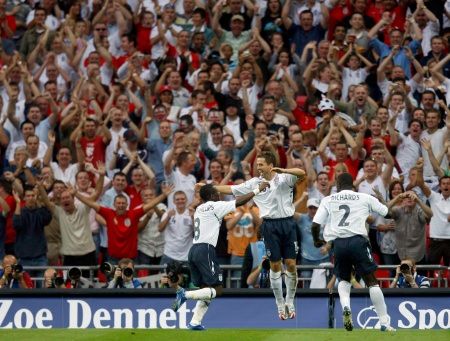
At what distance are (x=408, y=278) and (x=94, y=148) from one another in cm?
722

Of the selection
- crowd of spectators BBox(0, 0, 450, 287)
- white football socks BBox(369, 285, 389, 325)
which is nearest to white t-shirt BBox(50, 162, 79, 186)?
crowd of spectators BBox(0, 0, 450, 287)

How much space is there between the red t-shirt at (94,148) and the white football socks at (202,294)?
7.39 meters

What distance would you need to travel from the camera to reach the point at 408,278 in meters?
22.6

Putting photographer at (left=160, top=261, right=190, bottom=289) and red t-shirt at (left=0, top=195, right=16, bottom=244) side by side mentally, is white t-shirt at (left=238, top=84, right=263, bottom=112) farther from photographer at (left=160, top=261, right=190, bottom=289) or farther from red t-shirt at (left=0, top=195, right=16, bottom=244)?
photographer at (left=160, top=261, right=190, bottom=289)

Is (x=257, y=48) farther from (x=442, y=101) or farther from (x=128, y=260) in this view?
(x=128, y=260)

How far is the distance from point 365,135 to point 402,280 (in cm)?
396

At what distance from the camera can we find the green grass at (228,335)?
19078 millimetres

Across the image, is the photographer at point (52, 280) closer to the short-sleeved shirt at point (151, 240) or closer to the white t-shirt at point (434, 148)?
the short-sleeved shirt at point (151, 240)

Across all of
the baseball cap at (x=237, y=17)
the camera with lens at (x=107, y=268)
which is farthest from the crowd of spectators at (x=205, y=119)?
the camera with lens at (x=107, y=268)

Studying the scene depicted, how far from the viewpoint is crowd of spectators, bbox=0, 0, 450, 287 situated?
24.6m

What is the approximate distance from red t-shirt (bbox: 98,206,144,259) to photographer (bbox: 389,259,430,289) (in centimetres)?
479

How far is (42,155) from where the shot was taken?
26641 millimetres

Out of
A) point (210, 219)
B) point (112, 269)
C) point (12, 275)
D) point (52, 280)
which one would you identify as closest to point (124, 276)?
point (112, 269)

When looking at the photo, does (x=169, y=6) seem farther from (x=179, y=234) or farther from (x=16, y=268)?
(x=16, y=268)
